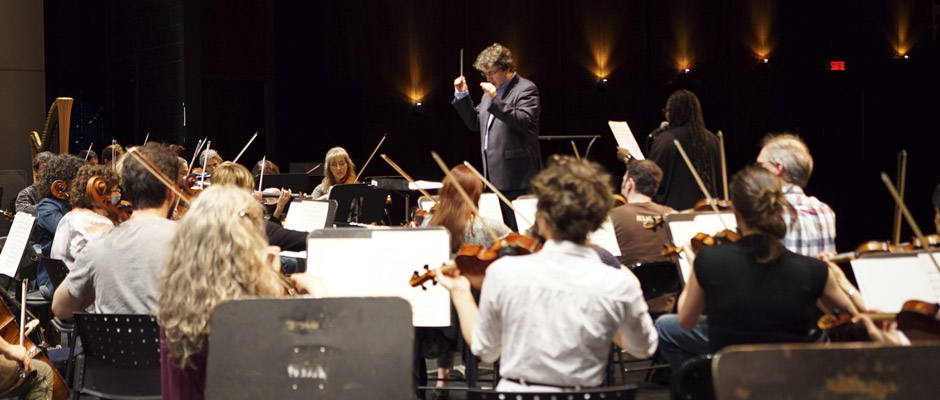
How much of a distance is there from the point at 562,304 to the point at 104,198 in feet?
8.40

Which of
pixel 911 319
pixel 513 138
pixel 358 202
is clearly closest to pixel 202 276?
pixel 911 319

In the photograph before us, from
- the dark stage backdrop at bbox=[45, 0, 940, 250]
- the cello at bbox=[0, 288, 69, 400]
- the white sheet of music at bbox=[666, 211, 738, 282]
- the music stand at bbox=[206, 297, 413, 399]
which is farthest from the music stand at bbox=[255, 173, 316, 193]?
the music stand at bbox=[206, 297, 413, 399]

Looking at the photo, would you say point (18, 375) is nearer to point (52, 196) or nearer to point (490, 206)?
point (52, 196)

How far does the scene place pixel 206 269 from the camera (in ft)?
7.55

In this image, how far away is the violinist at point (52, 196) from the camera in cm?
483

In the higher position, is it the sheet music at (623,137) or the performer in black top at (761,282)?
the sheet music at (623,137)

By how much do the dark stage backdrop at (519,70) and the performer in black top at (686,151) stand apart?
152 inches

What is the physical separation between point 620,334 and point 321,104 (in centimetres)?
820

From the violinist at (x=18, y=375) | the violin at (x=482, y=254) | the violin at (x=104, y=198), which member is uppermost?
the violin at (x=104, y=198)

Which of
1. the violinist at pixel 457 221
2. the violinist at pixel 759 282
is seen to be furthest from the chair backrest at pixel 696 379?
the violinist at pixel 457 221

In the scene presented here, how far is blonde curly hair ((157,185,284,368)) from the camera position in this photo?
2.29 m

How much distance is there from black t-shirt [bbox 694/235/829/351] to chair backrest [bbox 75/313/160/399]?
155 cm

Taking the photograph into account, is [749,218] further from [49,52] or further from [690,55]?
[49,52]

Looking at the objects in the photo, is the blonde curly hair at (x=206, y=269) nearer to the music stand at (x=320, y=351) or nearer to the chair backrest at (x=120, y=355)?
the music stand at (x=320, y=351)
